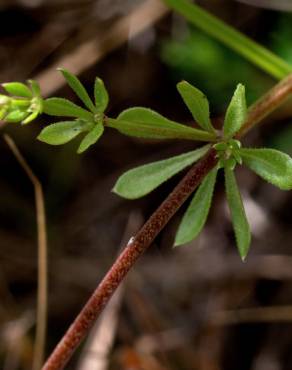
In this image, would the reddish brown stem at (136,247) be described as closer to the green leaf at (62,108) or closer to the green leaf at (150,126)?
the green leaf at (150,126)

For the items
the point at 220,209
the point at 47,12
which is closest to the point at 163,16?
the point at 47,12

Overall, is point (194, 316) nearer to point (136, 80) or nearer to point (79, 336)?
point (136, 80)

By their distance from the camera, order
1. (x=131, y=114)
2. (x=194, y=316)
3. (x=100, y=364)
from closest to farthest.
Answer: (x=131, y=114) → (x=100, y=364) → (x=194, y=316)

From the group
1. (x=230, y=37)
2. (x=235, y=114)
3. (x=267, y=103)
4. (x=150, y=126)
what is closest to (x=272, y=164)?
(x=235, y=114)

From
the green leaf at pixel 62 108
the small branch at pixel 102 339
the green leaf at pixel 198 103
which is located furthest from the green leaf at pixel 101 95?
the small branch at pixel 102 339

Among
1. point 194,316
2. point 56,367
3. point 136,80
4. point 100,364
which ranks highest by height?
point 136,80

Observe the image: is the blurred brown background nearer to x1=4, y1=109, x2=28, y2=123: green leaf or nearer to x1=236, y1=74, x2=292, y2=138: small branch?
x1=236, y1=74, x2=292, y2=138: small branch
